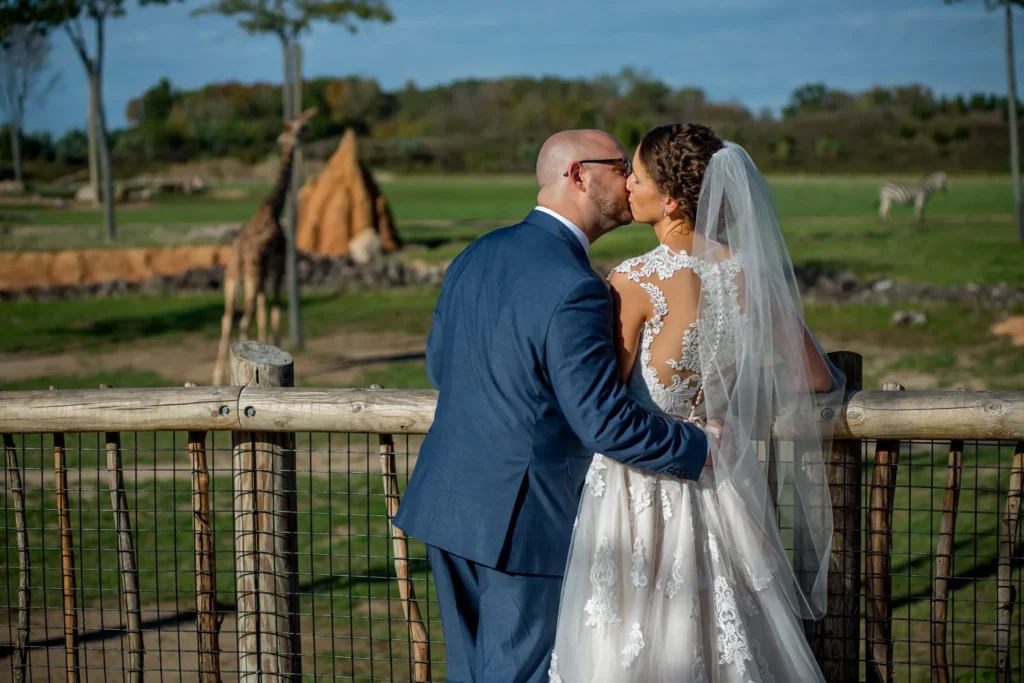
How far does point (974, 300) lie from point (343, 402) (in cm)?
1374

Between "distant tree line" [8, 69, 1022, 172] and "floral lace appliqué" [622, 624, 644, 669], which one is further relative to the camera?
"distant tree line" [8, 69, 1022, 172]

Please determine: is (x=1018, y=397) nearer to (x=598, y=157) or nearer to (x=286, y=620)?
(x=598, y=157)

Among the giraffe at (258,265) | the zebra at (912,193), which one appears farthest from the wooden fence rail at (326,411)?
the zebra at (912,193)

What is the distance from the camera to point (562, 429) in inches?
94.4

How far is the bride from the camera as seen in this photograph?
7.79 feet

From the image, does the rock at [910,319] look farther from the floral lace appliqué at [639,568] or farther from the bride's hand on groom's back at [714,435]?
the floral lace appliqué at [639,568]

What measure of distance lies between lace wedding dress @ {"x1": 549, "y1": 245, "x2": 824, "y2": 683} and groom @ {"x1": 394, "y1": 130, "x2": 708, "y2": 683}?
95mm

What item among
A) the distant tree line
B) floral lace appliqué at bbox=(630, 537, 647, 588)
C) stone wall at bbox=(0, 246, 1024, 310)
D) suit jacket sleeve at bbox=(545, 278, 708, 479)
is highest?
the distant tree line

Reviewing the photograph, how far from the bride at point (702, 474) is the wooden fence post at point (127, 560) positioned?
1441 mm

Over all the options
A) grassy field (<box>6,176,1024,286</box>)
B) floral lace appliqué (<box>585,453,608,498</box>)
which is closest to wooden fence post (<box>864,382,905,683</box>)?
floral lace appliqué (<box>585,453,608,498</box>)

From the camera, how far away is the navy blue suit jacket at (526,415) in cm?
224

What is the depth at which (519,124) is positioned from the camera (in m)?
44.2

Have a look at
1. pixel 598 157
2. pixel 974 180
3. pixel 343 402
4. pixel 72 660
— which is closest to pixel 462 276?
pixel 598 157

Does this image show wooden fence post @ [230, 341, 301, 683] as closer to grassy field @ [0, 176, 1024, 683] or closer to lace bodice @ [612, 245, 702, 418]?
grassy field @ [0, 176, 1024, 683]
